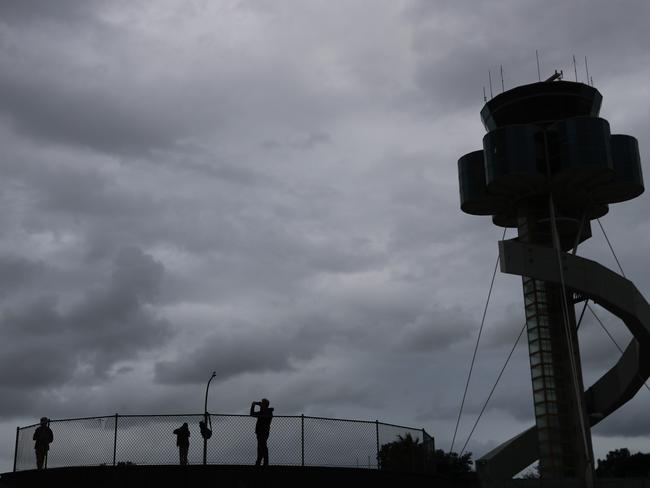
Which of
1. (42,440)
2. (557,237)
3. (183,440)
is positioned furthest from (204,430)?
(557,237)

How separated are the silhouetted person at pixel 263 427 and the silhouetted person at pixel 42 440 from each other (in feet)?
22.1

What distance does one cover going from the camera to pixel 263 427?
26516 mm

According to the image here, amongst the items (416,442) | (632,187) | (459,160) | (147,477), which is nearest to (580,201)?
(632,187)

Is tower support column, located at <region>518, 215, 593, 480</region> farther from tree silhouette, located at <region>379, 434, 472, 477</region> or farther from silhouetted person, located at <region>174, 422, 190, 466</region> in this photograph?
silhouetted person, located at <region>174, 422, 190, 466</region>

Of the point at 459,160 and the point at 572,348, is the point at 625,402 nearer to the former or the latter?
the point at 572,348

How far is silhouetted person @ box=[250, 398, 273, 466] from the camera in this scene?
26.5 m

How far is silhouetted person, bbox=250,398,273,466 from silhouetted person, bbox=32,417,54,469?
6726mm

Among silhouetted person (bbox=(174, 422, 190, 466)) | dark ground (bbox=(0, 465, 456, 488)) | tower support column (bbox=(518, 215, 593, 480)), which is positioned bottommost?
dark ground (bbox=(0, 465, 456, 488))

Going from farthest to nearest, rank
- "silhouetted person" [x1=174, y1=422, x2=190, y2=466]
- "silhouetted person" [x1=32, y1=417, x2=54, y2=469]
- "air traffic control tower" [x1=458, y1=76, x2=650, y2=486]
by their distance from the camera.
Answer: "air traffic control tower" [x1=458, y1=76, x2=650, y2=486] → "silhouetted person" [x1=32, y1=417, x2=54, y2=469] → "silhouetted person" [x1=174, y1=422, x2=190, y2=466]

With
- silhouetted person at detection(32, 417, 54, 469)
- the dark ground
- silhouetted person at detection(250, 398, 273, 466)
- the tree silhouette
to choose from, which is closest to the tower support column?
the tree silhouette

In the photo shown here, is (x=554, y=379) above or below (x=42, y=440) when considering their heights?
above

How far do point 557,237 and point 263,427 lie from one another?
95.8 ft

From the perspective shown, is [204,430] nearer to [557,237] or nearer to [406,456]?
[406,456]

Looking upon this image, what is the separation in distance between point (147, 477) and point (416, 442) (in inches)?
366
